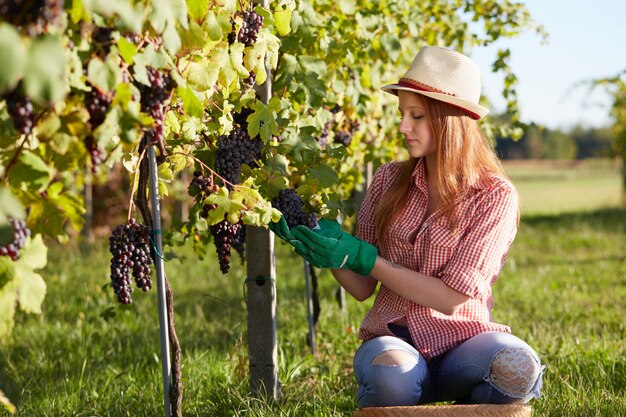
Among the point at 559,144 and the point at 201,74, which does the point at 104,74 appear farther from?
the point at 559,144

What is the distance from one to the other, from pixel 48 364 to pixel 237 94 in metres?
2.18

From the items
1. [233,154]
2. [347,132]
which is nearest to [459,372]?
[233,154]

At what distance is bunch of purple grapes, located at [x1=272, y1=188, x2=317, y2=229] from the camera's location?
2.76 meters

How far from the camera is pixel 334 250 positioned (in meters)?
2.70

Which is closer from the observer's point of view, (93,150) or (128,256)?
(93,150)

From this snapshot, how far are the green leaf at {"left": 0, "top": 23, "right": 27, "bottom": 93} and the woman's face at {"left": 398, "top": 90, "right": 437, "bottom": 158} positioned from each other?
1650 millimetres

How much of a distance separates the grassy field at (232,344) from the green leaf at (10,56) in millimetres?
1861

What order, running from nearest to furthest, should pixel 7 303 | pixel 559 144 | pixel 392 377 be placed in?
pixel 7 303 → pixel 392 377 → pixel 559 144

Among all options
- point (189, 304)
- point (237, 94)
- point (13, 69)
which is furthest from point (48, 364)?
point (13, 69)

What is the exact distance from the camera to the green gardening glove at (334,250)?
269 cm

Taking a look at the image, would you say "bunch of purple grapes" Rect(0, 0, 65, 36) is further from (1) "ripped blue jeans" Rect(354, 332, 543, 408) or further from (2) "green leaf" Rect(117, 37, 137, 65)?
(1) "ripped blue jeans" Rect(354, 332, 543, 408)

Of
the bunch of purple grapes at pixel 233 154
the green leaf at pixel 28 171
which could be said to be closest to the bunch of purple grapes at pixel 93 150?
the green leaf at pixel 28 171

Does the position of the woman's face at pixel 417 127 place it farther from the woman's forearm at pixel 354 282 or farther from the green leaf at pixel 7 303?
the green leaf at pixel 7 303

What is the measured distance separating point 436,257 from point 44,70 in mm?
1692
